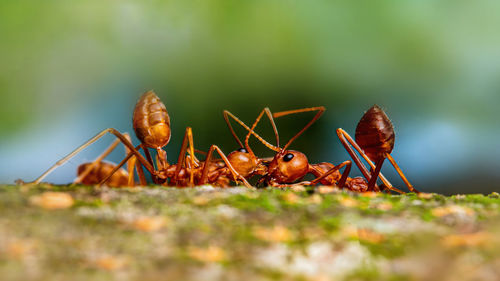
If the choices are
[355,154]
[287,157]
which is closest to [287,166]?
[287,157]

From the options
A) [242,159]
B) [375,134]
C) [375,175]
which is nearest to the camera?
[375,175]

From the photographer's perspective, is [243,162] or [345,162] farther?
[243,162]

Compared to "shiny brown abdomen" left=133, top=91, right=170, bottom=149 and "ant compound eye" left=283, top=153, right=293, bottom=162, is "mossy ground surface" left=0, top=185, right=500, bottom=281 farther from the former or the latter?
"ant compound eye" left=283, top=153, right=293, bottom=162

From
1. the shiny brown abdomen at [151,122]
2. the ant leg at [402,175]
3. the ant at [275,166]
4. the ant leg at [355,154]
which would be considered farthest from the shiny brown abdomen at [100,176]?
the ant leg at [402,175]

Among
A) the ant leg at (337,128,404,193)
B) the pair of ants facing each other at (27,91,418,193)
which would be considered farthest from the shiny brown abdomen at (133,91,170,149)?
the ant leg at (337,128,404,193)

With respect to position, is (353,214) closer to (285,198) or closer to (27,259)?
(285,198)

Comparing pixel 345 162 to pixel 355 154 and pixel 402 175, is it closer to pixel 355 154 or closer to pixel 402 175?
pixel 355 154

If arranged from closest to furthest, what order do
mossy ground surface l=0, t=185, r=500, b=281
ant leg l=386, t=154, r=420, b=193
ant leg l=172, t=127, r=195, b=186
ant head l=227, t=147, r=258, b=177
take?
mossy ground surface l=0, t=185, r=500, b=281 → ant leg l=172, t=127, r=195, b=186 → ant leg l=386, t=154, r=420, b=193 → ant head l=227, t=147, r=258, b=177

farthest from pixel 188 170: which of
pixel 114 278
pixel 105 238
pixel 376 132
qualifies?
pixel 114 278
